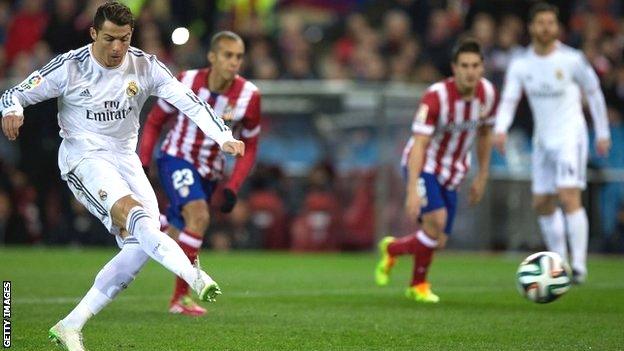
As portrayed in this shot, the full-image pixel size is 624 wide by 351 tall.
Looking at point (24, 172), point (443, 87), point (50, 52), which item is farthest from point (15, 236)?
point (443, 87)

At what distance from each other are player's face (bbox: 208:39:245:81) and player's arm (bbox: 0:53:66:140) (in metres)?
2.73

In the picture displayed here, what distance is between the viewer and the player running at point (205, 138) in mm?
10488

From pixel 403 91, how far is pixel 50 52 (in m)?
5.39

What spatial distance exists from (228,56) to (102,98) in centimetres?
269

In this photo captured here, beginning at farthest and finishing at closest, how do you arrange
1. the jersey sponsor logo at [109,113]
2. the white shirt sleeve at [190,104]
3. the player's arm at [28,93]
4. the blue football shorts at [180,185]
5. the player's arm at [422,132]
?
the player's arm at [422,132] < the blue football shorts at [180,185] < the jersey sponsor logo at [109,113] < the white shirt sleeve at [190,104] < the player's arm at [28,93]

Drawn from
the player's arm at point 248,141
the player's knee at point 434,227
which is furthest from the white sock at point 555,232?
the player's arm at point 248,141

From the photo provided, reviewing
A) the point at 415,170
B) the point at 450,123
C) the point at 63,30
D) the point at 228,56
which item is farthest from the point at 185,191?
the point at 63,30

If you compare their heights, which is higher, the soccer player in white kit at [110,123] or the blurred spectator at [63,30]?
the blurred spectator at [63,30]

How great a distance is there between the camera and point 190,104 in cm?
803

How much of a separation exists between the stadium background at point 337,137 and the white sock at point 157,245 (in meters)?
11.6

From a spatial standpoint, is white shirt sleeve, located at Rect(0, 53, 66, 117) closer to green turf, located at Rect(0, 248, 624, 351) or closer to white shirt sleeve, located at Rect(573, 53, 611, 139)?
green turf, located at Rect(0, 248, 624, 351)

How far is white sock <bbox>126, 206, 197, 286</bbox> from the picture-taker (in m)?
7.22

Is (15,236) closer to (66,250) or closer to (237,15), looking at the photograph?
(66,250)

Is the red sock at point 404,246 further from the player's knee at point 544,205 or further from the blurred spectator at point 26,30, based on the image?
the blurred spectator at point 26,30
